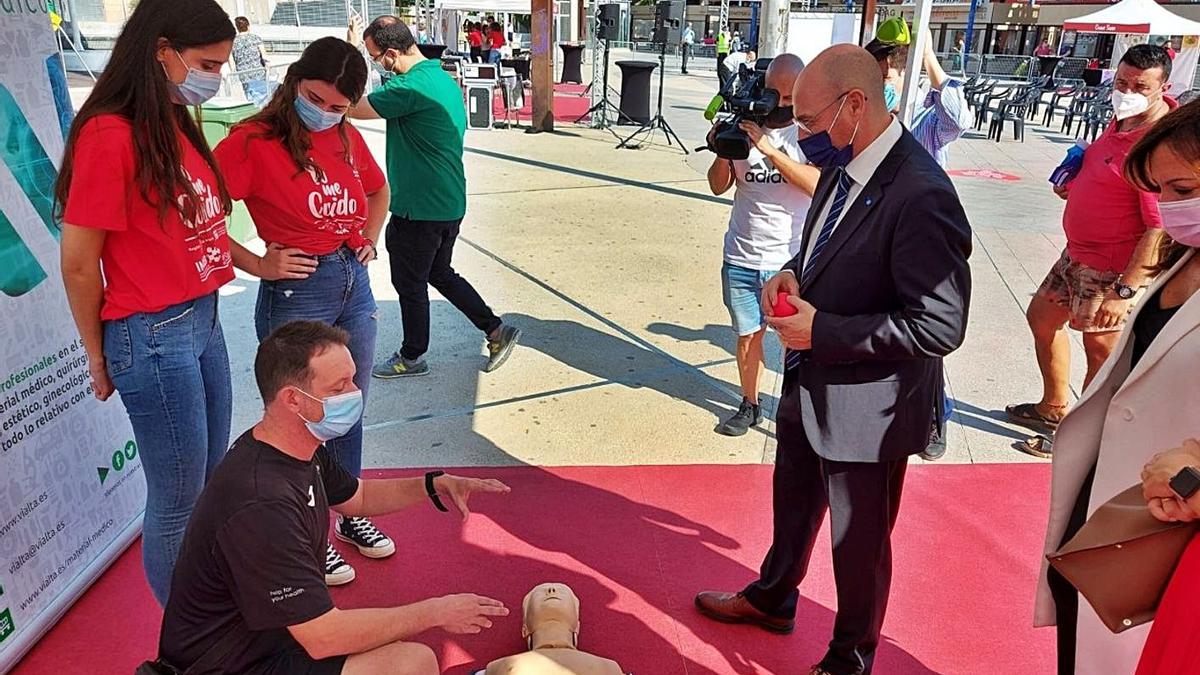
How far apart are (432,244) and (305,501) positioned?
2898 mm

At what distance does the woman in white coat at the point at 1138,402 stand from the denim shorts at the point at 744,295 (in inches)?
78.3

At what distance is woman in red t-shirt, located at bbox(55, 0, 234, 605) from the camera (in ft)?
6.81

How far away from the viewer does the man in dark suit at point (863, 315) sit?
2047 millimetres

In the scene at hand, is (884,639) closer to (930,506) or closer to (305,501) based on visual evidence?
(930,506)

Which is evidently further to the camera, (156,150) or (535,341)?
(535,341)

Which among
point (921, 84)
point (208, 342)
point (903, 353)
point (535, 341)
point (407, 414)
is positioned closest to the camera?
point (903, 353)

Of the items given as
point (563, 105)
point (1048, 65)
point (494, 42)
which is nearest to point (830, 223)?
point (563, 105)

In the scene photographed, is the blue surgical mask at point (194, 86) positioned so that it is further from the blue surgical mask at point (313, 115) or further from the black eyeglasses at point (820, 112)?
the black eyeglasses at point (820, 112)

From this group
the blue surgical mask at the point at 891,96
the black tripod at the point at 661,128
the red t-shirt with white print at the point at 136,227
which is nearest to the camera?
the red t-shirt with white print at the point at 136,227

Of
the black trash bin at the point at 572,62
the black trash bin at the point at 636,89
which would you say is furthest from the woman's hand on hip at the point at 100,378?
the black trash bin at the point at 572,62

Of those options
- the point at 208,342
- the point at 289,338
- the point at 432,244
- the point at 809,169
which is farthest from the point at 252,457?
the point at 432,244

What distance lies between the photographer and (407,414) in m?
4.41

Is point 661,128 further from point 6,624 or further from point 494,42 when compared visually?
point 6,624

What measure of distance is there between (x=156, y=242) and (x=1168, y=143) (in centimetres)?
242
